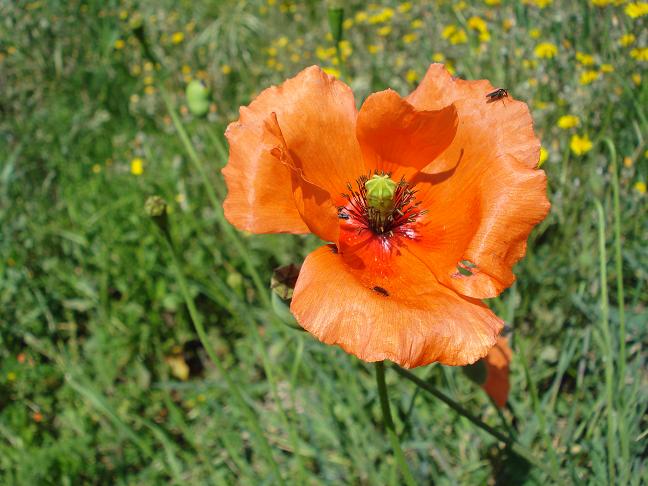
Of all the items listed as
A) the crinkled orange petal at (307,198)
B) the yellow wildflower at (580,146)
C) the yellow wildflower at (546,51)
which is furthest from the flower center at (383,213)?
the yellow wildflower at (546,51)

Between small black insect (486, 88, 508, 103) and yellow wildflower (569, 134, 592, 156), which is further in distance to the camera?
yellow wildflower (569, 134, 592, 156)

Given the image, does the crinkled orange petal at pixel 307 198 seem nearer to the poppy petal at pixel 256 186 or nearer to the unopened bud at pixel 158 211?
the poppy petal at pixel 256 186

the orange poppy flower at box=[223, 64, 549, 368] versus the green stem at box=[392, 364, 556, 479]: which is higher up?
the orange poppy flower at box=[223, 64, 549, 368]

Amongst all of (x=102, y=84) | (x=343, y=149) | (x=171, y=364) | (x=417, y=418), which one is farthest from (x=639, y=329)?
(x=102, y=84)

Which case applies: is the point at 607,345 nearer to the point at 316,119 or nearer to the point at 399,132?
the point at 399,132

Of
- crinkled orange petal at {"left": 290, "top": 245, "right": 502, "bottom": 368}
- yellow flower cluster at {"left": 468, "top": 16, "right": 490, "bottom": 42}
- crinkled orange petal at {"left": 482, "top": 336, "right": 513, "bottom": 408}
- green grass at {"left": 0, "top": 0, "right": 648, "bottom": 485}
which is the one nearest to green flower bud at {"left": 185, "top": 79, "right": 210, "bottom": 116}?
green grass at {"left": 0, "top": 0, "right": 648, "bottom": 485}

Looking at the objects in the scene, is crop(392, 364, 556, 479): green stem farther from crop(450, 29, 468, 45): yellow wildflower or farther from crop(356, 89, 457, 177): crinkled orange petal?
crop(450, 29, 468, 45): yellow wildflower
